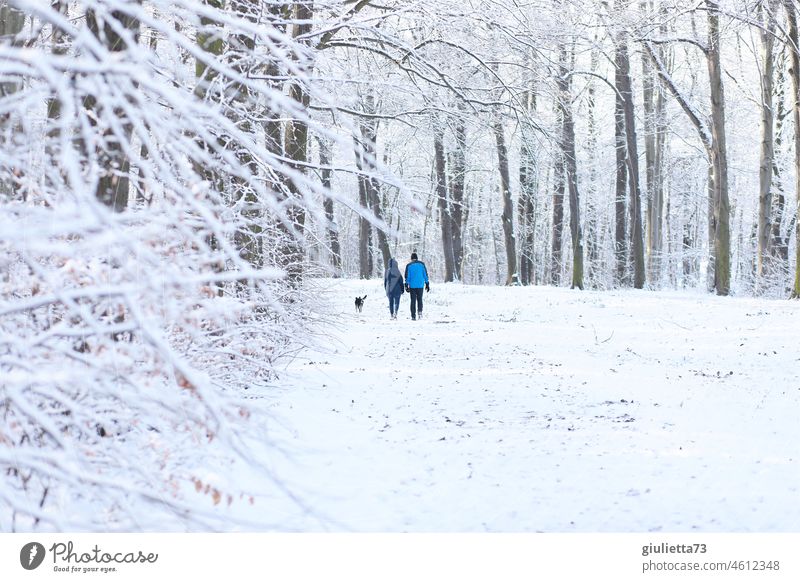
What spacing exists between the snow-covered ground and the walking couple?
288 centimetres

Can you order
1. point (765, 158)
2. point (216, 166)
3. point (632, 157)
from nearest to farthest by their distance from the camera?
point (216, 166), point (765, 158), point (632, 157)

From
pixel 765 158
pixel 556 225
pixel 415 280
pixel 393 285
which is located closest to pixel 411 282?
pixel 415 280

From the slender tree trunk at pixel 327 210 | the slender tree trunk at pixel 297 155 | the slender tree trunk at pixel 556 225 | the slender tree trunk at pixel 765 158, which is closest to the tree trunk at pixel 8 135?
the slender tree trunk at pixel 327 210

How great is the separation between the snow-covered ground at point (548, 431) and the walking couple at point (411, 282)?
9.46ft

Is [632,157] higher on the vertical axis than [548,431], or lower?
higher

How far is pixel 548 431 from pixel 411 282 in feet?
33.7

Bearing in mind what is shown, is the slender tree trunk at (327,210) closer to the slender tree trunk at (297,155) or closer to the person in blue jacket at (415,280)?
the slender tree trunk at (297,155)

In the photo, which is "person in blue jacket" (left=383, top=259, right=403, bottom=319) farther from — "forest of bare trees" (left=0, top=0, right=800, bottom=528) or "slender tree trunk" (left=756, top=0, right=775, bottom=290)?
"slender tree trunk" (left=756, top=0, right=775, bottom=290)

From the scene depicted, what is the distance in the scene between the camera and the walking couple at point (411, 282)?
1694 cm

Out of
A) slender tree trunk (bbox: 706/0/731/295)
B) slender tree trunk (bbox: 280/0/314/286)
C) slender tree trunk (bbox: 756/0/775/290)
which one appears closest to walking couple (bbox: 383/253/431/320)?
slender tree trunk (bbox: 280/0/314/286)

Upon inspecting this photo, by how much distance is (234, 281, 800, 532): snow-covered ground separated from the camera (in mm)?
4754

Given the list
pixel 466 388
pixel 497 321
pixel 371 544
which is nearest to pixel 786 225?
pixel 497 321

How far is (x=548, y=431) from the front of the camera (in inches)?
269

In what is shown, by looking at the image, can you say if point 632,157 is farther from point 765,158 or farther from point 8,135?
point 8,135
